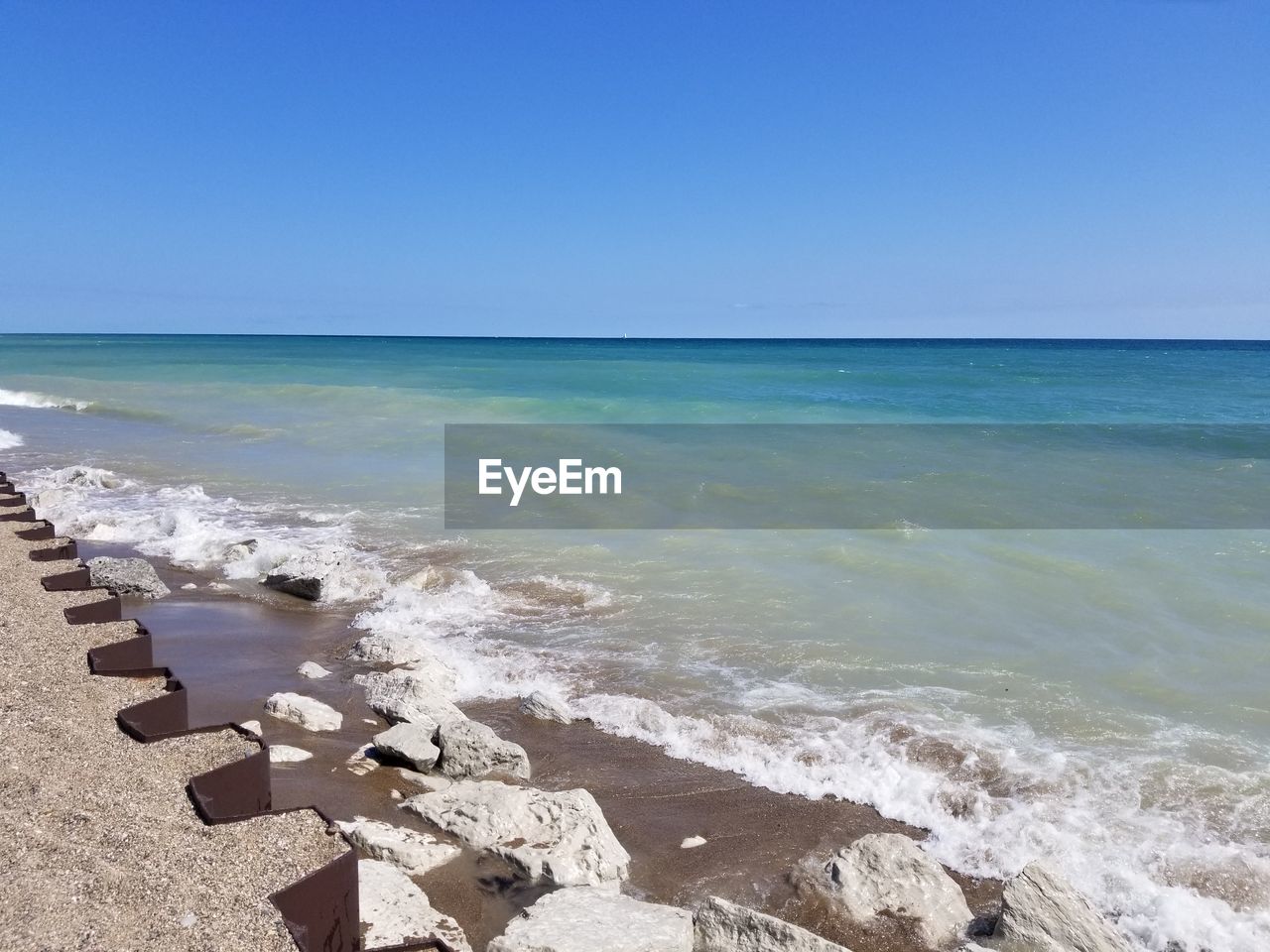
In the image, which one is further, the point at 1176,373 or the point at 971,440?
the point at 1176,373

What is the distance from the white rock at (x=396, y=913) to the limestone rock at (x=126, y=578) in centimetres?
579

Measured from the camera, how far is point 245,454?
18797 mm

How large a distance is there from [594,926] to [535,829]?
3.29 ft

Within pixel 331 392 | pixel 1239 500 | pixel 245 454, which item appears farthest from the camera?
pixel 331 392

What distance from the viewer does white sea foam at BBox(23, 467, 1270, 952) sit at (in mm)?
4805

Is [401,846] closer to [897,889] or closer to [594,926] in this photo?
[594,926]

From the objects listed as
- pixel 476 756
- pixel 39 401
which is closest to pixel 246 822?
pixel 476 756

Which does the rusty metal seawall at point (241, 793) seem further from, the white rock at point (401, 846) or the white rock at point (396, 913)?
the white rock at point (401, 846)

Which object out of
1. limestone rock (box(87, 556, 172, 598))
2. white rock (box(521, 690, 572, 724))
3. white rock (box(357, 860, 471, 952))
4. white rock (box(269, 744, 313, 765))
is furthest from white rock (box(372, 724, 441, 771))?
limestone rock (box(87, 556, 172, 598))

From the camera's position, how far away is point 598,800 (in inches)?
215

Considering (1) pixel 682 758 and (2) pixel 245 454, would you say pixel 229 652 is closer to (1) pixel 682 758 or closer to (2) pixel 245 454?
(1) pixel 682 758

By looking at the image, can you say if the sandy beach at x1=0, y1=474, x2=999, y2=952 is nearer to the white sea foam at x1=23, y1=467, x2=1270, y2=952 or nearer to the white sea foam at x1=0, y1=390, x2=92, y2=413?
the white sea foam at x1=23, y1=467, x2=1270, y2=952

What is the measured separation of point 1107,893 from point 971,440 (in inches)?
746

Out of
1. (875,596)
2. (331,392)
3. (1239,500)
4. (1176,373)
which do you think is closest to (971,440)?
(1239,500)
